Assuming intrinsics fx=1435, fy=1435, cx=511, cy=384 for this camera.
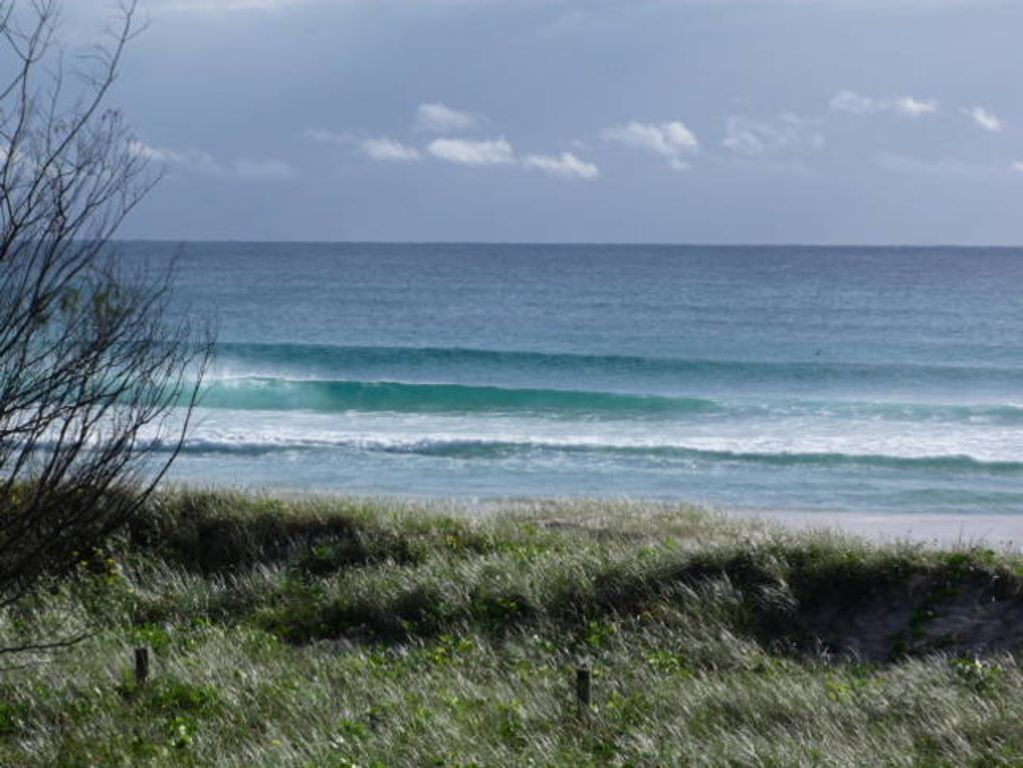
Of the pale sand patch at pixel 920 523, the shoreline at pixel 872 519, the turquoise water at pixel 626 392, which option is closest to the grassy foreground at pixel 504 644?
the turquoise water at pixel 626 392

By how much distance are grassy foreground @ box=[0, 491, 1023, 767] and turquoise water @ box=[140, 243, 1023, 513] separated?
2.09 m

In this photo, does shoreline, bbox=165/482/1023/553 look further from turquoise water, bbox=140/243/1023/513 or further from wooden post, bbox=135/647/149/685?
wooden post, bbox=135/647/149/685

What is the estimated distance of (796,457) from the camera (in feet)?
93.7

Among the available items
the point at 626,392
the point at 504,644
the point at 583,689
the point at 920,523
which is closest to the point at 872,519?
the point at 920,523

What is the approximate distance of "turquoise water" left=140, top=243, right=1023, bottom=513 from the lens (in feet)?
87.9

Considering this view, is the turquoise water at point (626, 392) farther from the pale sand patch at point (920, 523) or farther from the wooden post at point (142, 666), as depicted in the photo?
the wooden post at point (142, 666)

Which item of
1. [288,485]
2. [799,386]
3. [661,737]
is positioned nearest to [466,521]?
[661,737]

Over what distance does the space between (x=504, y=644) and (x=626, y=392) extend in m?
28.8

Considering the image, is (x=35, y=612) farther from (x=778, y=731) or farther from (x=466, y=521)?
(x=778, y=731)

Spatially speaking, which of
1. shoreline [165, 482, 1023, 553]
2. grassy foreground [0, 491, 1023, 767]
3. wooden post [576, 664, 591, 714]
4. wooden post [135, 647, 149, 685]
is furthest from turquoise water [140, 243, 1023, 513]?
wooden post [576, 664, 591, 714]

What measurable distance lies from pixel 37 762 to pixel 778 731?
4886 millimetres

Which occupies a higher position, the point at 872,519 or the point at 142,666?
the point at 142,666

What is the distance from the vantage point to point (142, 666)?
10.8 metres

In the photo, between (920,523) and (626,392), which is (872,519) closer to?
(920,523)
